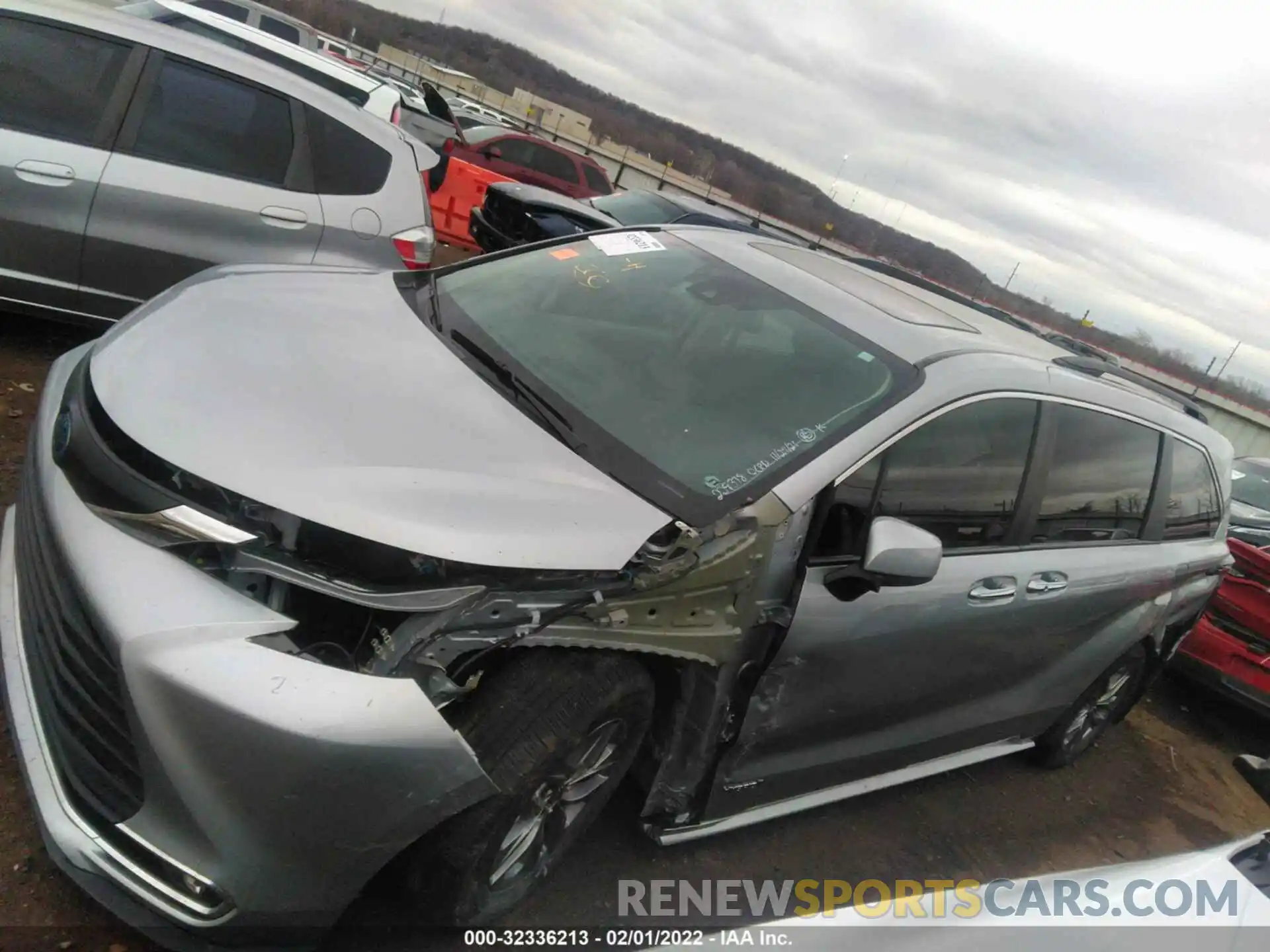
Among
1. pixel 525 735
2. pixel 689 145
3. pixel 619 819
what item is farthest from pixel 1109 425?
pixel 689 145

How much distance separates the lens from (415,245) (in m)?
4.84

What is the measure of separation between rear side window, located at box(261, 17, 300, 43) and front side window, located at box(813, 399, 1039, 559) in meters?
13.1

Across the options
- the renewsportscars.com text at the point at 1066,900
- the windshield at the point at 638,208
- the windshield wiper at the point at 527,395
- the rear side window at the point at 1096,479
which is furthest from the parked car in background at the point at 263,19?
the renewsportscars.com text at the point at 1066,900

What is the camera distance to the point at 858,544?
8.41 feet

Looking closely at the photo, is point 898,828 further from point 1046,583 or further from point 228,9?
point 228,9

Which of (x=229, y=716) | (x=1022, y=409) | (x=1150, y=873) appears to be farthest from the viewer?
(x=1022, y=409)

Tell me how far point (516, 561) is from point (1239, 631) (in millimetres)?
5316

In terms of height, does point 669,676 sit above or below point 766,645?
below

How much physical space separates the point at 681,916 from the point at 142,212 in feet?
12.8

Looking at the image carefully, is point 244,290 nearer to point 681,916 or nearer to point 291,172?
point 291,172

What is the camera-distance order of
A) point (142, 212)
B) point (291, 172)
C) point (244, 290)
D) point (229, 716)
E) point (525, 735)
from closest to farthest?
1. point (229, 716)
2. point (525, 735)
3. point (244, 290)
4. point (142, 212)
5. point (291, 172)

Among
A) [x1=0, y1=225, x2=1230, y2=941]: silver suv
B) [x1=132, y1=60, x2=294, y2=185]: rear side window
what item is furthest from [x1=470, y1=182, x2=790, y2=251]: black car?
[x1=0, y1=225, x2=1230, y2=941]: silver suv

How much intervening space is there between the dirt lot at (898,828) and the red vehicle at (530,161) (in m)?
9.80

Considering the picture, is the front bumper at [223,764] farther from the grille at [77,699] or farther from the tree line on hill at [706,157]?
the tree line on hill at [706,157]
